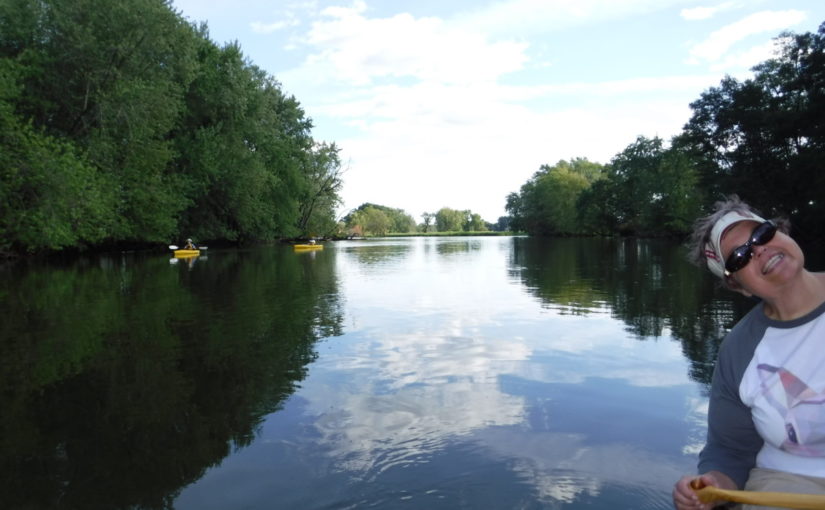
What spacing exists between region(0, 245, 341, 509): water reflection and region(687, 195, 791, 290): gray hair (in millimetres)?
3665

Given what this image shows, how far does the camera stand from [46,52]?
110ft

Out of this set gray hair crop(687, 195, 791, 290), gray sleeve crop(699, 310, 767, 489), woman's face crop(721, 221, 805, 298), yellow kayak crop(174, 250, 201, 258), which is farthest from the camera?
yellow kayak crop(174, 250, 201, 258)

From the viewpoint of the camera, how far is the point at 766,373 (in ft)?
7.11

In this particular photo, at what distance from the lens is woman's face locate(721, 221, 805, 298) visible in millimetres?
2180

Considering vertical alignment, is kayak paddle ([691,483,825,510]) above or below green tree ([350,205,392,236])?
below

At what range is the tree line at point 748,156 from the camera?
33272 millimetres

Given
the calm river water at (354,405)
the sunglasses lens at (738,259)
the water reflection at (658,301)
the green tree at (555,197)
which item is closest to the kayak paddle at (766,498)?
the sunglasses lens at (738,259)

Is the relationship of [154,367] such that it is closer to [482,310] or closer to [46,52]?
[482,310]

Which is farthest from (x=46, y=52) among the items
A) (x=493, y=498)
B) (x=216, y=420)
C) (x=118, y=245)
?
(x=493, y=498)

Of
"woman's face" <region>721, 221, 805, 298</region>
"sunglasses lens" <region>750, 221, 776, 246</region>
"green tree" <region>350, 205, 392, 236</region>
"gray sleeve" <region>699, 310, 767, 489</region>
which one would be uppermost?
"green tree" <region>350, 205, 392, 236</region>

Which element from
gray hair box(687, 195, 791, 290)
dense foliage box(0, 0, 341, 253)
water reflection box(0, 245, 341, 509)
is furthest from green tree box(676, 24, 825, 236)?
dense foliage box(0, 0, 341, 253)

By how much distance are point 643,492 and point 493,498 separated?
1.06 m

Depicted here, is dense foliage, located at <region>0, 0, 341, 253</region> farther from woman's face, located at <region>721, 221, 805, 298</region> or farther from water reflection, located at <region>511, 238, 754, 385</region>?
woman's face, located at <region>721, 221, 805, 298</region>

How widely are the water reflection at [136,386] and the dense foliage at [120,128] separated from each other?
16.2m
